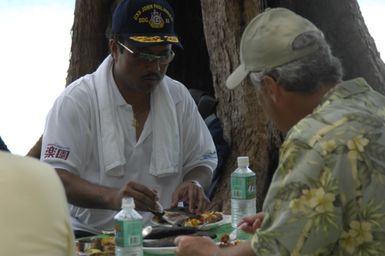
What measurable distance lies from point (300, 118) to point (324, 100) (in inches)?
3.9

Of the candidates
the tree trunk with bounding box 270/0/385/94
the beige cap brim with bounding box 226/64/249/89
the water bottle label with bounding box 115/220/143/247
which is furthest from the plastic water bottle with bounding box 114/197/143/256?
the tree trunk with bounding box 270/0/385/94

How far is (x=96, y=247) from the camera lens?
10.8 feet

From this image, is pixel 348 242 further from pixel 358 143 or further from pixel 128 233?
pixel 128 233

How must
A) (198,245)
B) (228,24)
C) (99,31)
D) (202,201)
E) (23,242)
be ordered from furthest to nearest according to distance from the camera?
1. (99,31)
2. (228,24)
3. (202,201)
4. (198,245)
5. (23,242)

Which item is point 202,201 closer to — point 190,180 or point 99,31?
point 190,180

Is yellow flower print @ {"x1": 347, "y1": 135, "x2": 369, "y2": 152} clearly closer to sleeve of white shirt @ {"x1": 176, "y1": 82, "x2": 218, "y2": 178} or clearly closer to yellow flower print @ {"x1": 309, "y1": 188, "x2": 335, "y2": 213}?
yellow flower print @ {"x1": 309, "y1": 188, "x2": 335, "y2": 213}

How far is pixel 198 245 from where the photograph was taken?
2873 mm

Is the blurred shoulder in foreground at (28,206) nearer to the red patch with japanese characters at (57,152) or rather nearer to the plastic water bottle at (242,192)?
the plastic water bottle at (242,192)

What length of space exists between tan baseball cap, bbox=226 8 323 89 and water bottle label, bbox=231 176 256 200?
0.90 metres

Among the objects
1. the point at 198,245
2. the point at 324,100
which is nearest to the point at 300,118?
the point at 324,100

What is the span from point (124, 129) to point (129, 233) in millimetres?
1202

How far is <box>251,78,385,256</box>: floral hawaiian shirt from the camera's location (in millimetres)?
2412

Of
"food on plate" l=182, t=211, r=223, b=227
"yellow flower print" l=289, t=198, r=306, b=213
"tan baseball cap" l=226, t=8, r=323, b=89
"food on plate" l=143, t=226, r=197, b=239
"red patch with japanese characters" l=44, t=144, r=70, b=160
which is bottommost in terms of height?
"food on plate" l=182, t=211, r=223, b=227

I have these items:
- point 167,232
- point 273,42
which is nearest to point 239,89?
point 167,232
